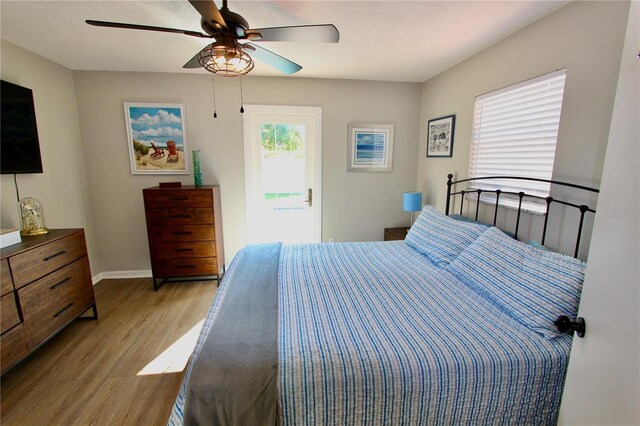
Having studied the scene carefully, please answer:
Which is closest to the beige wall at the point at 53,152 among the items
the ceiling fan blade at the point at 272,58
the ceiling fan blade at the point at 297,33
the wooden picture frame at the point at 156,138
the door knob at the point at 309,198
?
the wooden picture frame at the point at 156,138

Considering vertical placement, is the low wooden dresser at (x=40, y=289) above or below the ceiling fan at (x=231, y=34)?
below

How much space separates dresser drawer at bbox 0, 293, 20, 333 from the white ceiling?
1807mm

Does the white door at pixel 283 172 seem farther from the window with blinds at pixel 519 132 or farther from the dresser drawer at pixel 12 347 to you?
the dresser drawer at pixel 12 347

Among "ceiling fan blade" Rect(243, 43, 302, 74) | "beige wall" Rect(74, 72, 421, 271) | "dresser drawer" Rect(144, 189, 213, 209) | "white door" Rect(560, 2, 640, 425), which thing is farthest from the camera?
"beige wall" Rect(74, 72, 421, 271)

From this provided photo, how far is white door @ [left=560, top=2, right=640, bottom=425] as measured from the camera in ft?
2.56

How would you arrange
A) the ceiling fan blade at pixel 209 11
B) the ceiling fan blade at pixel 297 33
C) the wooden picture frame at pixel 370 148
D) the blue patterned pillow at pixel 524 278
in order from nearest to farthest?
1. the ceiling fan blade at pixel 209 11
2. the blue patterned pillow at pixel 524 278
3. the ceiling fan blade at pixel 297 33
4. the wooden picture frame at pixel 370 148

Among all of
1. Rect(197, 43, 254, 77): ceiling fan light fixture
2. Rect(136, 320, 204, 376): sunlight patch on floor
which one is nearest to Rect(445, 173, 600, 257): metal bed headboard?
Rect(197, 43, 254, 77): ceiling fan light fixture

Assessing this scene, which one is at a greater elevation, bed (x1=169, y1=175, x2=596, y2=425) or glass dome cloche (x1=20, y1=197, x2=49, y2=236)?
glass dome cloche (x1=20, y1=197, x2=49, y2=236)

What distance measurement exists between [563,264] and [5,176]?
3.80m

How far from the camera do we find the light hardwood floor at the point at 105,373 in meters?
1.61

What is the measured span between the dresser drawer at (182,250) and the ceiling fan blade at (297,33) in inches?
86.3

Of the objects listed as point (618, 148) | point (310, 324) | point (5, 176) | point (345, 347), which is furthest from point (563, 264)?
point (5, 176)

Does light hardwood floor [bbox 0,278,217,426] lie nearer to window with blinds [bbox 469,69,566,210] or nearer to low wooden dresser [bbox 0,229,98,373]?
low wooden dresser [bbox 0,229,98,373]

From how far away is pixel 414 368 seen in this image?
3.53ft
